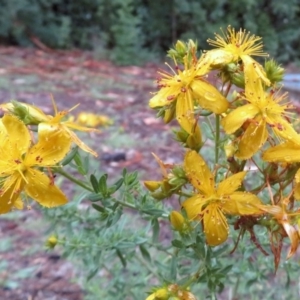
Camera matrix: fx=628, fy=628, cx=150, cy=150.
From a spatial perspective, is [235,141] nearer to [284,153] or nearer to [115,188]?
[284,153]

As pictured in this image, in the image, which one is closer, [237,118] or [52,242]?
[237,118]

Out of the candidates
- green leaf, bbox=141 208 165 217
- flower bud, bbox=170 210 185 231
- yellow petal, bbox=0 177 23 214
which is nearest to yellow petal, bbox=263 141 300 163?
flower bud, bbox=170 210 185 231

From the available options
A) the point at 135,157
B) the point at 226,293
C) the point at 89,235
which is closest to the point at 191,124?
the point at 89,235

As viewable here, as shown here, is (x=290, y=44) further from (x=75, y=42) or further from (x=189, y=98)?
(x=189, y=98)

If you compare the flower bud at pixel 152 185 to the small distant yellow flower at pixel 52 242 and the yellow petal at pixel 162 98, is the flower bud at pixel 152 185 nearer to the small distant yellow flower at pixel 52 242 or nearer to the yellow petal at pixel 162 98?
the yellow petal at pixel 162 98

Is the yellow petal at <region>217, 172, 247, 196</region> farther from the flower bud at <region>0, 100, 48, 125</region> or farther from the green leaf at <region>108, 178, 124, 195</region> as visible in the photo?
the flower bud at <region>0, 100, 48, 125</region>

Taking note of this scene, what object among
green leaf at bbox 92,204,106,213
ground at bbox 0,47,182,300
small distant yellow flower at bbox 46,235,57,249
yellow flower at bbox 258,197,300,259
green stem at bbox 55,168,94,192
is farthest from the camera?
ground at bbox 0,47,182,300

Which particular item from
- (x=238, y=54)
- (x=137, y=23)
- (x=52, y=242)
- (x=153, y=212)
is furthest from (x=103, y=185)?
(x=137, y=23)
